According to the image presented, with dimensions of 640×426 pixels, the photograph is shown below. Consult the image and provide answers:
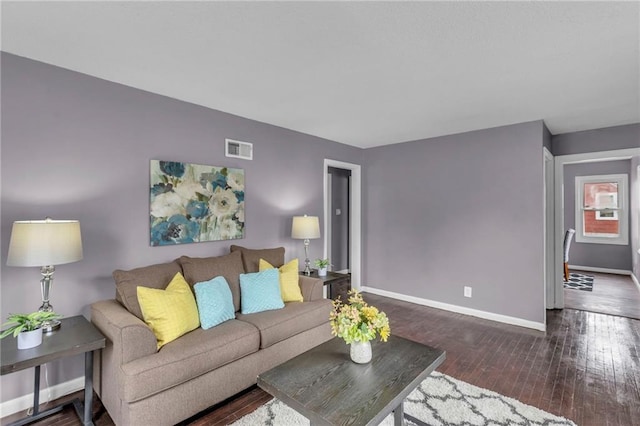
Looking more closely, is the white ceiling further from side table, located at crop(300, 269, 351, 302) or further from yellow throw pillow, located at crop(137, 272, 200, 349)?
side table, located at crop(300, 269, 351, 302)

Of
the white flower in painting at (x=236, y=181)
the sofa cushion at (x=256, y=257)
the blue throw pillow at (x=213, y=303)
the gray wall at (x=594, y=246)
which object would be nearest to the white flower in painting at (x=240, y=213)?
the white flower in painting at (x=236, y=181)

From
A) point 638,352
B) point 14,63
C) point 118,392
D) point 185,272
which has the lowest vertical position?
point 638,352

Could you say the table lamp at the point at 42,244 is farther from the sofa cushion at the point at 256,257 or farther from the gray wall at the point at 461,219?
the gray wall at the point at 461,219

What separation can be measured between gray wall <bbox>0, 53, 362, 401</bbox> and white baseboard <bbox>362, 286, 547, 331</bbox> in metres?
2.86

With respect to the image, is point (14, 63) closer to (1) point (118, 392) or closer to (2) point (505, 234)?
(1) point (118, 392)

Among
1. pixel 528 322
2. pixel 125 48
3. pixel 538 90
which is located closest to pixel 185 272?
pixel 125 48

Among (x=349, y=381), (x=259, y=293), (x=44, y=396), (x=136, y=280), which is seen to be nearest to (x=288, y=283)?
(x=259, y=293)

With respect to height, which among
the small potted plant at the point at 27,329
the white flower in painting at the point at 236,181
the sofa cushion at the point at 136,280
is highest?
the white flower in painting at the point at 236,181

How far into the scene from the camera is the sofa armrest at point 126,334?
1.82 meters

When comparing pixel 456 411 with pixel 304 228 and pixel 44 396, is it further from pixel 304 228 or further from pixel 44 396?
pixel 44 396

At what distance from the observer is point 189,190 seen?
9.80ft

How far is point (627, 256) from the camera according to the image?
253 inches

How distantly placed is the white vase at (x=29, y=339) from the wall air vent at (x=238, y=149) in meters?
A: 2.17

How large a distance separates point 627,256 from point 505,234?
4960 mm
